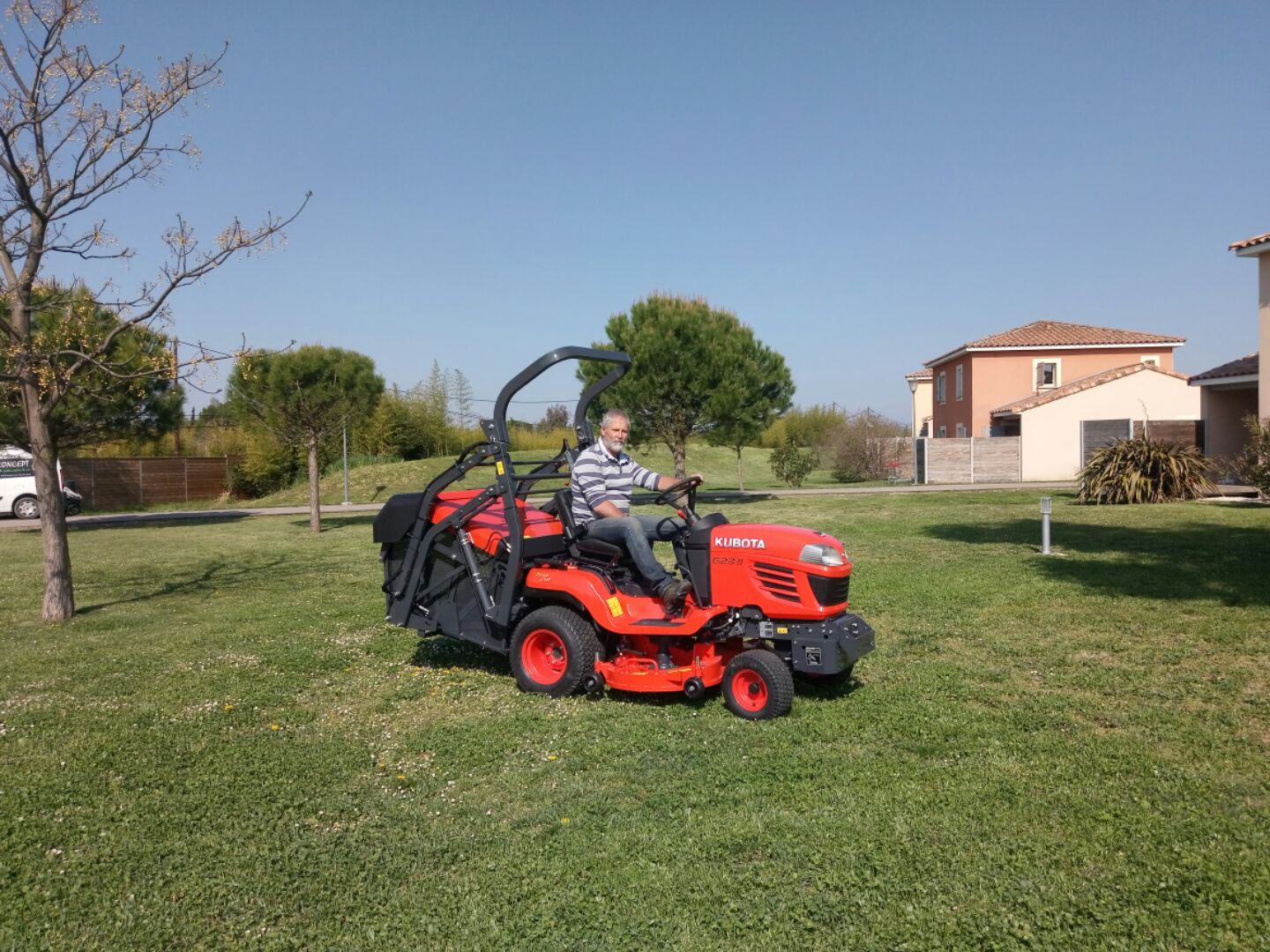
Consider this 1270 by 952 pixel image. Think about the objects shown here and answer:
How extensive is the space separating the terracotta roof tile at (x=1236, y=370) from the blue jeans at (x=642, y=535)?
23.8m

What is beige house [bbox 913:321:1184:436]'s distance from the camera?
38312 millimetres

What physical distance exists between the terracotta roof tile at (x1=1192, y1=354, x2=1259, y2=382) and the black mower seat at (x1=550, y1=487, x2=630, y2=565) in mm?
23903

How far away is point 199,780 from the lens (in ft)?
16.5

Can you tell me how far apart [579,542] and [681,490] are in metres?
0.86

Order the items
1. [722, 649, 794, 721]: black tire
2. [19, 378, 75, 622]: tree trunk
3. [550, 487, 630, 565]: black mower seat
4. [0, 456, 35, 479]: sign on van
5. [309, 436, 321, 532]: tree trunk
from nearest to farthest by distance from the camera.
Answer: [722, 649, 794, 721]: black tire, [550, 487, 630, 565]: black mower seat, [19, 378, 75, 622]: tree trunk, [309, 436, 321, 532]: tree trunk, [0, 456, 35, 479]: sign on van

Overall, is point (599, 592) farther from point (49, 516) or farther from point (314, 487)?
point (314, 487)

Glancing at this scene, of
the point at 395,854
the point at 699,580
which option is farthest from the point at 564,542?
the point at 395,854

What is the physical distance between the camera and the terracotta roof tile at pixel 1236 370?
24.6 meters

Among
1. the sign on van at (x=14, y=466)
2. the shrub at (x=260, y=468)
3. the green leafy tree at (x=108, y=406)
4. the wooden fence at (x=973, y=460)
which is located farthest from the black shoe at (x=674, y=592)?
the shrub at (x=260, y=468)

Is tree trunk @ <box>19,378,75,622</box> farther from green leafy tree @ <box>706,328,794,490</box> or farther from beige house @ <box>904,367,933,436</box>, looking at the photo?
beige house @ <box>904,367,933,436</box>

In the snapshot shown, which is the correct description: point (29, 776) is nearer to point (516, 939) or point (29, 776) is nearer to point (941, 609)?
point (516, 939)

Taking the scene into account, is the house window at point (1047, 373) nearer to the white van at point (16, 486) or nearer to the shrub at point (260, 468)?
the shrub at point (260, 468)

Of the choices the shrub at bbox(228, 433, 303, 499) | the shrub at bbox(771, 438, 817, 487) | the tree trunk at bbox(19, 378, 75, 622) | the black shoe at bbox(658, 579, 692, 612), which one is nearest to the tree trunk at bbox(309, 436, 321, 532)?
the tree trunk at bbox(19, 378, 75, 622)

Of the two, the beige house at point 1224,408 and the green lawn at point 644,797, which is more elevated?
the beige house at point 1224,408
